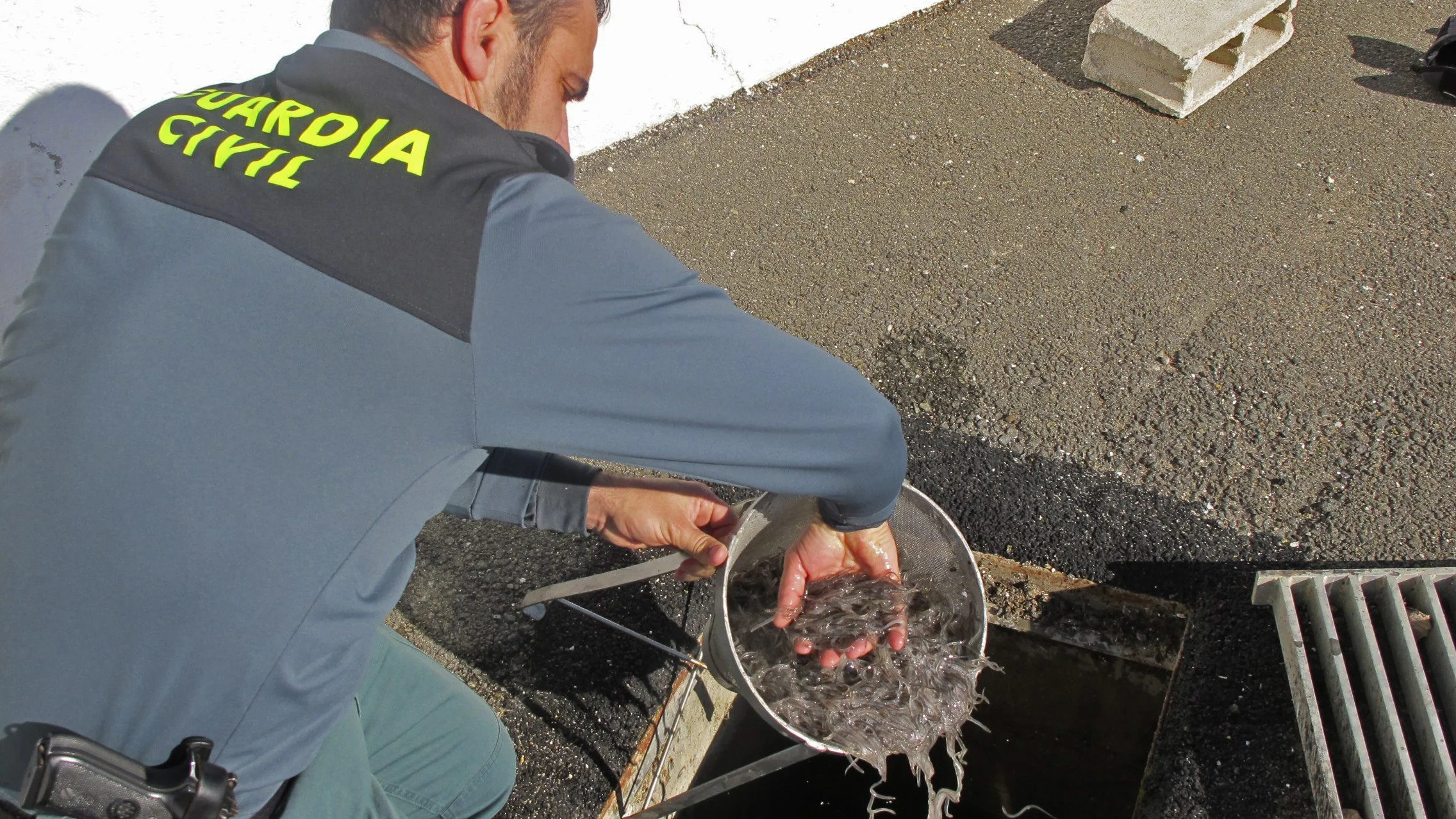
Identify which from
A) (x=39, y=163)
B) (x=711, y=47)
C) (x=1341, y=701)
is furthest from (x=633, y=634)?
(x=711, y=47)

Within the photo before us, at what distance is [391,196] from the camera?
132cm

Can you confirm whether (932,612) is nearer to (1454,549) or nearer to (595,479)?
(595,479)

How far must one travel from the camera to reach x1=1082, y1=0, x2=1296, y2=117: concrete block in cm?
430

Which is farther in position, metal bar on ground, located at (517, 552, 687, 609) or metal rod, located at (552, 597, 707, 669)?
metal rod, located at (552, 597, 707, 669)

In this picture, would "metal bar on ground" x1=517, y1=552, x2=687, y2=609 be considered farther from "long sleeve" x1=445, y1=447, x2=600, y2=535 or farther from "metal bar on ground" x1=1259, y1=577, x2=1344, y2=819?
"metal bar on ground" x1=1259, y1=577, x2=1344, y2=819

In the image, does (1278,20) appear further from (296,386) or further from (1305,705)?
(296,386)

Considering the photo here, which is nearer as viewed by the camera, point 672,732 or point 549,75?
point 549,75

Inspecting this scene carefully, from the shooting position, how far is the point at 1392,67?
4559mm

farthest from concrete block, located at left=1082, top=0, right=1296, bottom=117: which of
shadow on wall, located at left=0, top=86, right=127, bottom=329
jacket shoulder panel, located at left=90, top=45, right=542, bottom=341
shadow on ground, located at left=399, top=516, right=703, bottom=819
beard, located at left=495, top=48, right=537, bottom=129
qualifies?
shadow on wall, located at left=0, top=86, right=127, bottom=329

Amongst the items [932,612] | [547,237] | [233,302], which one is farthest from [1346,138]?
[233,302]

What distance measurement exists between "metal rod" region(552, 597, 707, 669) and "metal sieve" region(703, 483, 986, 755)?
188 mm

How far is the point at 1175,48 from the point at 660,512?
343 centimetres

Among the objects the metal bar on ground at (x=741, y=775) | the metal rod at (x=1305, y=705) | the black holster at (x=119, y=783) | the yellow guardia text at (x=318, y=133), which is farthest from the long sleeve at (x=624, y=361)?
the metal rod at (x=1305, y=705)

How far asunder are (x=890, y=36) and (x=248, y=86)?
4.12 m
